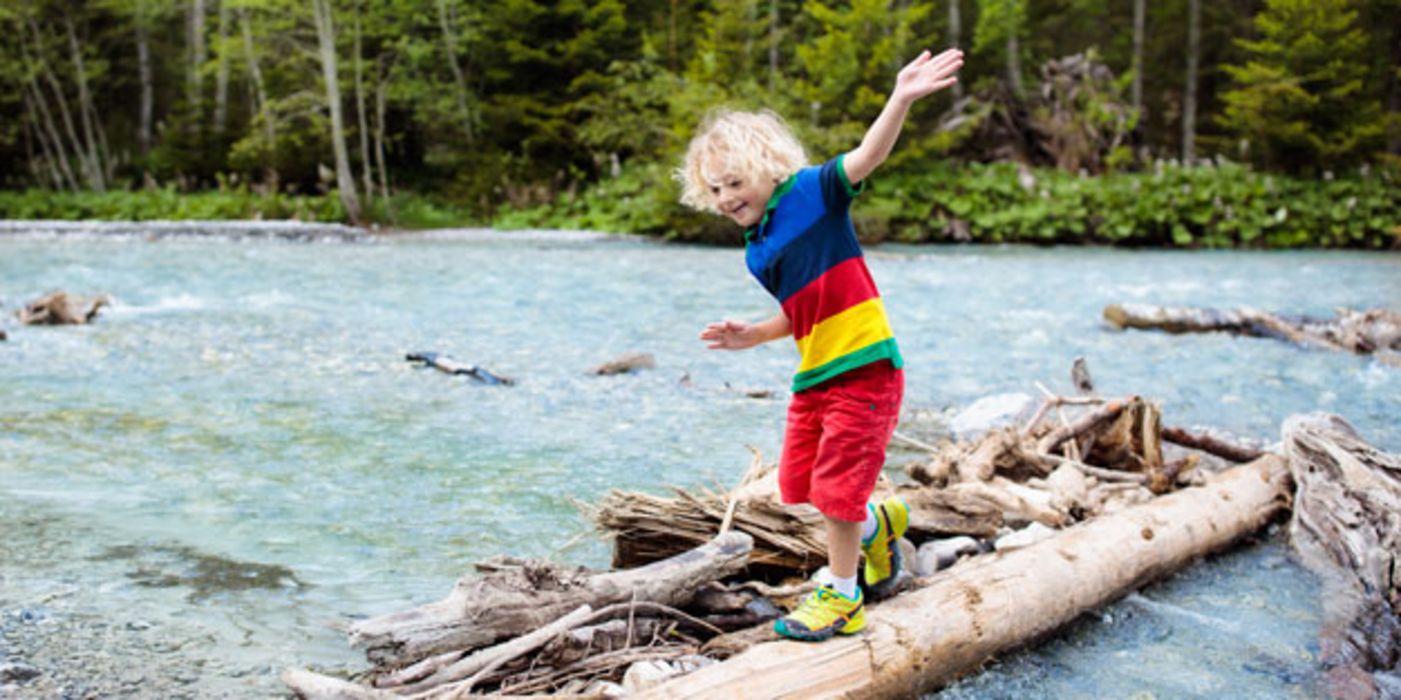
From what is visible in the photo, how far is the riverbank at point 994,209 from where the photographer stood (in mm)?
20906

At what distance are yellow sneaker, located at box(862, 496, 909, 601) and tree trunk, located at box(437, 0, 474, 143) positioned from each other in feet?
77.9

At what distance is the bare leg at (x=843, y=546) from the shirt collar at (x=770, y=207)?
85cm

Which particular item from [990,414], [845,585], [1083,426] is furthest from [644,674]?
[990,414]

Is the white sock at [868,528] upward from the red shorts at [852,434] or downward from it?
downward

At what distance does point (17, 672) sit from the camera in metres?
2.96

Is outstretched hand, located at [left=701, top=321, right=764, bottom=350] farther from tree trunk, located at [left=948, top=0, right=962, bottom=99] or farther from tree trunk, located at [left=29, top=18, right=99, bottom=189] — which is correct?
tree trunk, located at [left=29, top=18, right=99, bottom=189]

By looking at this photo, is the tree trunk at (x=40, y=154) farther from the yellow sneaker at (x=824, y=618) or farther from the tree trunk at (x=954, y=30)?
the yellow sneaker at (x=824, y=618)

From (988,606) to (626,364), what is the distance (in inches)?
213

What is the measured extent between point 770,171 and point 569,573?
1292 mm

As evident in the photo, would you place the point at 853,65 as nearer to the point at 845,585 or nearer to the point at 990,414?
the point at 990,414

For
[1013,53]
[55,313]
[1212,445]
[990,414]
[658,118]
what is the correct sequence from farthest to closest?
[1013,53] → [658,118] → [55,313] → [990,414] → [1212,445]

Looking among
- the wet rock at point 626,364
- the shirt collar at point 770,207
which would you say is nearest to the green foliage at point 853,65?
the wet rock at point 626,364

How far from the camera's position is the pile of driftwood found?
9.04 ft

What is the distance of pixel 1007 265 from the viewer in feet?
55.2
